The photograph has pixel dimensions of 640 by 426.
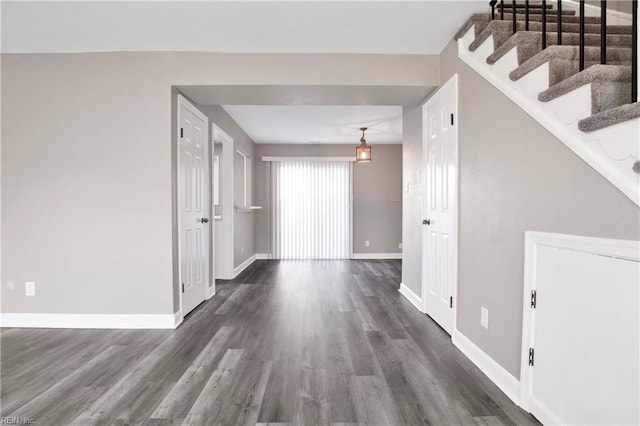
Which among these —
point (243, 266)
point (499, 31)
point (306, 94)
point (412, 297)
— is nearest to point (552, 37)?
point (499, 31)

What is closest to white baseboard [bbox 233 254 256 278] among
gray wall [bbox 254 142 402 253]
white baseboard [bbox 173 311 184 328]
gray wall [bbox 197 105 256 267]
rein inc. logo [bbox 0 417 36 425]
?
gray wall [bbox 197 105 256 267]

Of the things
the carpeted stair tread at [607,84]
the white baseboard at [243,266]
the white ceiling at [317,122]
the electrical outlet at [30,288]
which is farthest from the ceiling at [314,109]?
the white baseboard at [243,266]

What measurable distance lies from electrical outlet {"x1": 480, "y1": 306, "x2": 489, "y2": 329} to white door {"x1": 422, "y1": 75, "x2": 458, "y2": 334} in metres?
0.41

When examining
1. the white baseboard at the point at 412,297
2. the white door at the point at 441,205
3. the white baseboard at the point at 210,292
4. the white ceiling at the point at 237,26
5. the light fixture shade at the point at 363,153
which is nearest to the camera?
the white ceiling at the point at 237,26

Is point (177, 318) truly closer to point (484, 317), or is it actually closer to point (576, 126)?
point (484, 317)

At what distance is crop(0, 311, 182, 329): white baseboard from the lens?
297 centimetres

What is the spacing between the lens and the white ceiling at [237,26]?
7.56ft

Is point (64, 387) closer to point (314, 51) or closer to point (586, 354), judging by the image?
point (586, 354)

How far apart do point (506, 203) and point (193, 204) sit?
2843 mm

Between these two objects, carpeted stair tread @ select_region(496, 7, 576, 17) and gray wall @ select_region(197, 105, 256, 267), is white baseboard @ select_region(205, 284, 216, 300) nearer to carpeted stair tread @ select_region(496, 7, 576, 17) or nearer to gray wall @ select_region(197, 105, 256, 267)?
gray wall @ select_region(197, 105, 256, 267)

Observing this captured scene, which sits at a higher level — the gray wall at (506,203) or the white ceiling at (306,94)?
the white ceiling at (306,94)

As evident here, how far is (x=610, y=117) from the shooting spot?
4.06ft

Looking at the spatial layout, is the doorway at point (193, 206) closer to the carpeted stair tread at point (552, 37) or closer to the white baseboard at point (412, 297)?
the white baseboard at point (412, 297)

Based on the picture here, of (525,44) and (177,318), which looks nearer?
(525,44)
